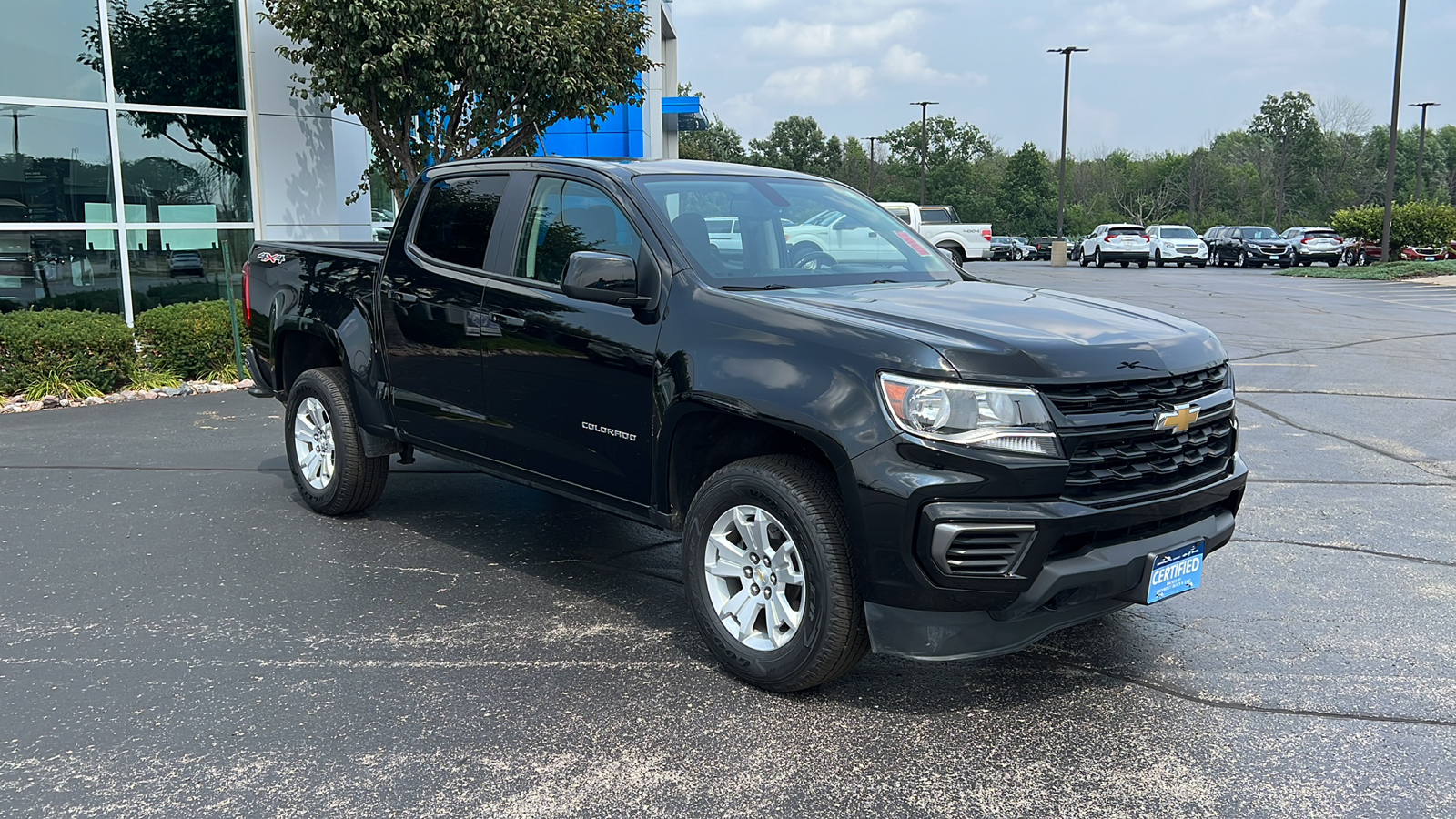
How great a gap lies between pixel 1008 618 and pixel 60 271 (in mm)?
11688

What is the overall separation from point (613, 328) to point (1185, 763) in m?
2.55

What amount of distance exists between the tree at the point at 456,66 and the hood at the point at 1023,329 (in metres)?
8.59

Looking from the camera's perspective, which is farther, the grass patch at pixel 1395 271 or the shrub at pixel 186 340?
the grass patch at pixel 1395 271

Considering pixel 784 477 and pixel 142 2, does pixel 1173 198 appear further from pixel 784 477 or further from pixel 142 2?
pixel 784 477

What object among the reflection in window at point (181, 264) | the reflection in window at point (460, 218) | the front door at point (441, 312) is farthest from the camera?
the reflection in window at point (181, 264)

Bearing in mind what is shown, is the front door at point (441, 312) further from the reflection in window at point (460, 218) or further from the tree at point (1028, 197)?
the tree at point (1028, 197)

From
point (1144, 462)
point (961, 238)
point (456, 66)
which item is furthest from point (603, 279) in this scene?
Answer: point (961, 238)

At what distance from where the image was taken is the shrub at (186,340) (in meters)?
11.4

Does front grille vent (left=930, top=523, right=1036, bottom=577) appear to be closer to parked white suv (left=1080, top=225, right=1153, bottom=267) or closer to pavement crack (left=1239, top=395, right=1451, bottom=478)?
pavement crack (left=1239, top=395, right=1451, bottom=478)

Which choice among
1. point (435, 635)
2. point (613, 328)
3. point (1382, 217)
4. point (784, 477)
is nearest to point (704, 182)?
point (613, 328)

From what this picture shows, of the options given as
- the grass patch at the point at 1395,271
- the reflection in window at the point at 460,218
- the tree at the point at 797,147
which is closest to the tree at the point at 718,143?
the tree at the point at 797,147

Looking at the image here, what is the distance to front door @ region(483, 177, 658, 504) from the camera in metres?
4.61

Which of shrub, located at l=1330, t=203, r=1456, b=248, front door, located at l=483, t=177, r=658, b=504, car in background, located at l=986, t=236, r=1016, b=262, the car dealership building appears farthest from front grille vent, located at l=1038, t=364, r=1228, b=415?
car in background, located at l=986, t=236, r=1016, b=262

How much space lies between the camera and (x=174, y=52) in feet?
→ 42.4
